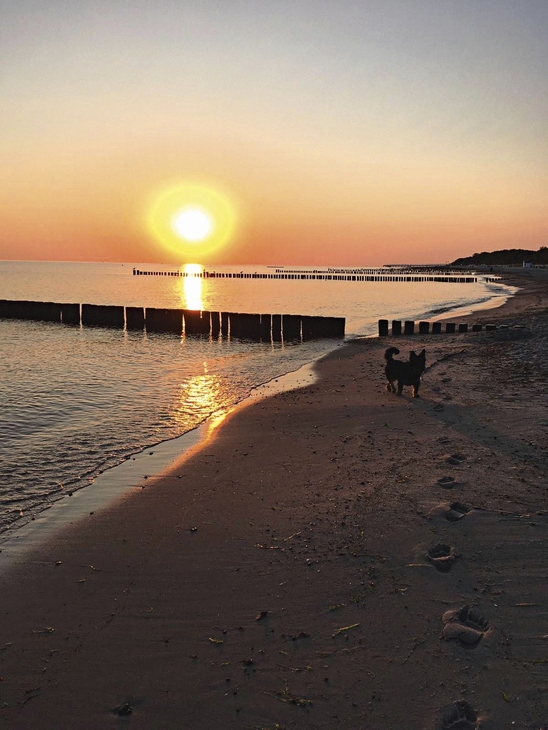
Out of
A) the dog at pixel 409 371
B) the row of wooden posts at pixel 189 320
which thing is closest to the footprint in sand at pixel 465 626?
the dog at pixel 409 371

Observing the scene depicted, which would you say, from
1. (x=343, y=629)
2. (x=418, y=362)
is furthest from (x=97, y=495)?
(x=418, y=362)

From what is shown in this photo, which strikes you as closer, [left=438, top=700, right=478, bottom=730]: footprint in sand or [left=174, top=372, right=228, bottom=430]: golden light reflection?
[left=438, top=700, right=478, bottom=730]: footprint in sand

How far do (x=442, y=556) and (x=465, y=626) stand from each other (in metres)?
1.00

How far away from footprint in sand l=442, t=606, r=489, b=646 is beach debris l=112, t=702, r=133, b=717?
2.25 metres

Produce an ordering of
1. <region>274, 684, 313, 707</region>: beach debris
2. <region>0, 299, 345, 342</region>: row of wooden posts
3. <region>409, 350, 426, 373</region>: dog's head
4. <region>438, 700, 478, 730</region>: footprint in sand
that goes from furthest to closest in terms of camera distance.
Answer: <region>0, 299, 345, 342</region>: row of wooden posts < <region>409, 350, 426, 373</region>: dog's head < <region>274, 684, 313, 707</region>: beach debris < <region>438, 700, 478, 730</region>: footprint in sand

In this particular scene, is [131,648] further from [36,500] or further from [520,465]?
[520,465]

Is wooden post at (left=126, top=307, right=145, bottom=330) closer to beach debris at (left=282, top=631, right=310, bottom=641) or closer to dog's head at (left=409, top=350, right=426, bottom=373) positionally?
dog's head at (left=409, top=350, right=426, bottom=373)

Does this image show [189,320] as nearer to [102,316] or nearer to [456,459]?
[102,316]

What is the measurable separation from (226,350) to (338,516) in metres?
18.1

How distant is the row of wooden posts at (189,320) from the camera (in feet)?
87.4

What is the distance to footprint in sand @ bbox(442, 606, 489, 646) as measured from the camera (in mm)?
3717

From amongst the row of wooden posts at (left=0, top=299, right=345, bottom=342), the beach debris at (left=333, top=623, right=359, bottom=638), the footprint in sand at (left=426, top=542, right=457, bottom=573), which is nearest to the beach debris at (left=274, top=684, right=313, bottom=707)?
the beach debris at (left=333, top=623, right=359, bottom=638)

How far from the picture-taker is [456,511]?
5.62m

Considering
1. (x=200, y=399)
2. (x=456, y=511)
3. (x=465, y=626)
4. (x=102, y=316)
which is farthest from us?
(x=102, y=316)
